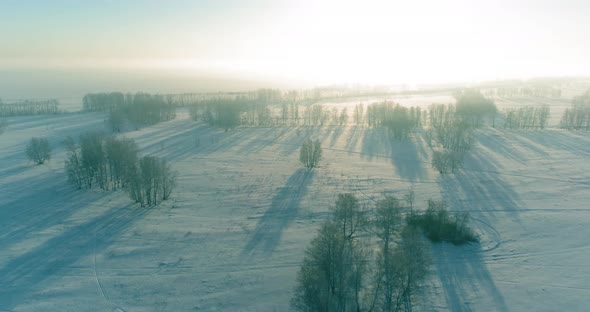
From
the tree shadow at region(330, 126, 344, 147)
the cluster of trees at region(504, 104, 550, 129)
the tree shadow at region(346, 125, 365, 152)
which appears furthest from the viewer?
the cluster of trees at region(504, 104, 550, 129)

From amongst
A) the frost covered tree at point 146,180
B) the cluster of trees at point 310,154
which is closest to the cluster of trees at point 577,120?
the cluster of trees at point 310,154

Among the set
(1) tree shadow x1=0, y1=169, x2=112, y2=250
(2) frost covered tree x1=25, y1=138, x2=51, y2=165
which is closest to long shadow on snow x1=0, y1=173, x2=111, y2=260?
(1) tree shadow x1=0, y1=169, x2=112, y2=250

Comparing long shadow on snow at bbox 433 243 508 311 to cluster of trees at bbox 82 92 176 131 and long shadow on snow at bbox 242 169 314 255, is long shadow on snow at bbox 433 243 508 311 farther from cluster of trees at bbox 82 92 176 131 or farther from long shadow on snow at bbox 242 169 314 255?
cluster of trees at bbox 82 92 176 131

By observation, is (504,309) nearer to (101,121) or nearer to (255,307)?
(255,307)

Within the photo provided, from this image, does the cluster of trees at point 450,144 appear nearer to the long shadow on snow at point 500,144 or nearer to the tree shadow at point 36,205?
the long shadow on snow at point 500,144

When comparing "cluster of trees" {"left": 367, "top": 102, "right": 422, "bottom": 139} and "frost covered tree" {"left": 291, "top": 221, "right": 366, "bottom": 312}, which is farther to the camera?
"cluster of trees" {"left": 367, "top": 102, "right": 422, "bottom": 139}

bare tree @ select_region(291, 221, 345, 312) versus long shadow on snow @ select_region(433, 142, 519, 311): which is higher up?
bare tree @ select_region(291, 221, 345, 312)
